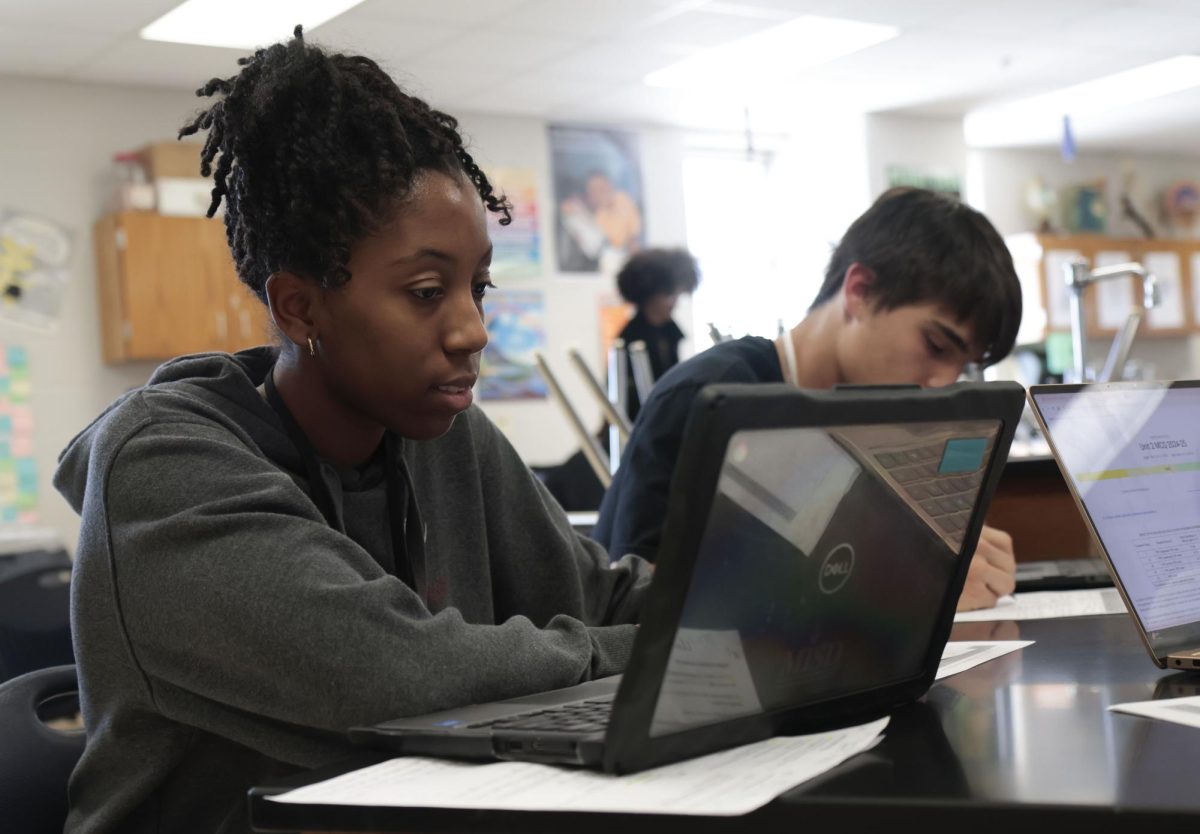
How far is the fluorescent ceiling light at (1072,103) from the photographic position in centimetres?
762

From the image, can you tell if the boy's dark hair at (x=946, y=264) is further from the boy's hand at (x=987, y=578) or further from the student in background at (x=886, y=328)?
the boy's hand at (x=987, y=578)

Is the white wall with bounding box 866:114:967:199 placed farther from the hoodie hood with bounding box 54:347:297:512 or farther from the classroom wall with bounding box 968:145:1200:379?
the hoodie hood with bounding box 54:347:297:512

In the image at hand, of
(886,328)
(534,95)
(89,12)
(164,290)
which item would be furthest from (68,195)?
(886,328)

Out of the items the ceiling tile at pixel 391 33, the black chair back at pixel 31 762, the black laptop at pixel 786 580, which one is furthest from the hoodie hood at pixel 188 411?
the ceiling tile at pixel 391 33

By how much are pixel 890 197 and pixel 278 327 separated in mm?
1195

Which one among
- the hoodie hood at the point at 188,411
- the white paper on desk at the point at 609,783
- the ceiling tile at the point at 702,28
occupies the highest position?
the ceiling tile at the point at 702,28

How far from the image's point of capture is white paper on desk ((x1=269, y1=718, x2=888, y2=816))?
67 centimetres

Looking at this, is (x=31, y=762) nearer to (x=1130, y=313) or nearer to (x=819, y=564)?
(x=819, y=564)

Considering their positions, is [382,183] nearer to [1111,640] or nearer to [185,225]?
[1111,640]

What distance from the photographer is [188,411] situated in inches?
42.6

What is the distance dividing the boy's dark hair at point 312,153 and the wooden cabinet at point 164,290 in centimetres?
499

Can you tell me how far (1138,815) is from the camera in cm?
59

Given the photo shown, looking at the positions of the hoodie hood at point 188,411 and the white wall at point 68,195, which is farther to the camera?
the white wall at point 68,195

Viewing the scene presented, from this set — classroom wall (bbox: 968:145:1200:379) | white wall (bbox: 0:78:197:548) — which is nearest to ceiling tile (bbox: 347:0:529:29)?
white wall (bbox: 0:78:197:548)
